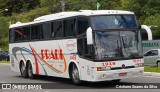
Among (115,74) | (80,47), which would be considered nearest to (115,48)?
(115,74)

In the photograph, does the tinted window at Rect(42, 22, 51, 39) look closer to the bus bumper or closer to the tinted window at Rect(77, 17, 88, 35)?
the tinted window at Rect(77, 17, 88, 35)

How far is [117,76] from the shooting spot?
55.3ft

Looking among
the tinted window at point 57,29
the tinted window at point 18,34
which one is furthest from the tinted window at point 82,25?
the tinted window at point 18,34

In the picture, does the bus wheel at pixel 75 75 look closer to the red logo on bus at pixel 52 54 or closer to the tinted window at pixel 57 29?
the red logo on bus at pixel 52 54

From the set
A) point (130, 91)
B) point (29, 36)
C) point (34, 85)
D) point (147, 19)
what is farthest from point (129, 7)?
point (130, 91)

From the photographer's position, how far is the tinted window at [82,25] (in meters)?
17.4

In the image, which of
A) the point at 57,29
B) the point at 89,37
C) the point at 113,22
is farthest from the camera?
the point at 57,29

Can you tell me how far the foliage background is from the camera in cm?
5230

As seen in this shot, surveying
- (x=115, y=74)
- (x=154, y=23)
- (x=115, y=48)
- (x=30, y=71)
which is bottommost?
(x=30, y=71)

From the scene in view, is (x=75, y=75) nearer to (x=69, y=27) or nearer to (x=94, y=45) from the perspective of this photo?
(x=69, y=27)

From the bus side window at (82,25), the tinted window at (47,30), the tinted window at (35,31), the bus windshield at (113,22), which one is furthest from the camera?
the tinted window at (35,31)

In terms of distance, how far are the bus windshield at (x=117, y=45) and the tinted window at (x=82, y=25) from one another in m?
0.79

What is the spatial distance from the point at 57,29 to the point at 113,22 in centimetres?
348

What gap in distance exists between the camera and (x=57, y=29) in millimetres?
19969
